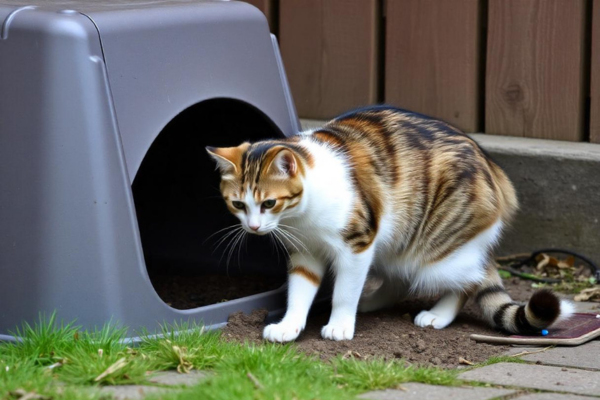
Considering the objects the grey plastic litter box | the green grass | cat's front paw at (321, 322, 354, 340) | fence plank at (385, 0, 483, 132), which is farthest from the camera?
fence plank at (385, 0, 483, 132)

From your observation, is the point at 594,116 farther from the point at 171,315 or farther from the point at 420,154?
the point at 171,315

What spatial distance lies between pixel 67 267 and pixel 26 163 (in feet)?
1.25

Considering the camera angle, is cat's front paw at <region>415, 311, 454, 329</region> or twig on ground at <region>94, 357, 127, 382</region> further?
cat's front paw at <region>415, 311, 454, 329</region>

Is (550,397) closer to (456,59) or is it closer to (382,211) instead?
(382,211)

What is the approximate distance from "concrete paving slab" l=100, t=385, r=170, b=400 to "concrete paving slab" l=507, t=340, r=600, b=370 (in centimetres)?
132

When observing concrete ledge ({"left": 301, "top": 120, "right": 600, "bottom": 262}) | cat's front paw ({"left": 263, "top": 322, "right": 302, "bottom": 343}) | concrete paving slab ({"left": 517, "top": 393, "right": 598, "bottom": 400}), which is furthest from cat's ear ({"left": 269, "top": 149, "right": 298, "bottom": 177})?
concrete ledge ({"left": 301, "top": 120, "right": 600, "bottom": 262})

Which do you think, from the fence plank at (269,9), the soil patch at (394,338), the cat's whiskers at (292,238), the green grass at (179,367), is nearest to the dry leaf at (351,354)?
the soil patch at (394,338)

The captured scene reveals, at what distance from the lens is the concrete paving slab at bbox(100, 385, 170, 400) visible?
2514 mm

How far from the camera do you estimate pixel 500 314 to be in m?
3.56

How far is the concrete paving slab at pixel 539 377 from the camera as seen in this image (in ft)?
Answer: 9.10

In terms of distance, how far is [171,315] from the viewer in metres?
3.24

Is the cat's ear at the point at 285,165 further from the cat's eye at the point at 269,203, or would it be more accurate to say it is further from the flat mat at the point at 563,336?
the flat mat at the point at 563,336

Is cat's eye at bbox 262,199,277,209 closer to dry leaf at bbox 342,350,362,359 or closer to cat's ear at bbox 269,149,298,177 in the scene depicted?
cat's ear at bbox 269,149,298,177

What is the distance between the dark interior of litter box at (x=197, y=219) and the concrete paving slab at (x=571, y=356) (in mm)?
1285
